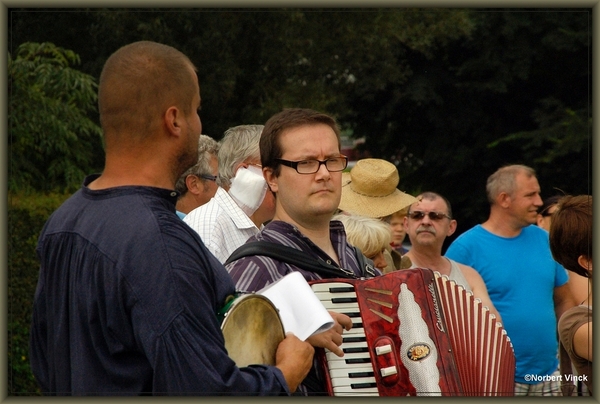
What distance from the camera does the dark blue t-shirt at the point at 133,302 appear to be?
7.12 ft

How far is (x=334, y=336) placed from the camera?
2.87m

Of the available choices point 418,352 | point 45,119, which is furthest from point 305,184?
point 45,119

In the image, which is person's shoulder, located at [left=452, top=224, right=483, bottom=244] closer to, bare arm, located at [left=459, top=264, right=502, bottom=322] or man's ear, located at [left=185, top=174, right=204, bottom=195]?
bare arm, located at [left=459, top=264, right=502, bottom=322]

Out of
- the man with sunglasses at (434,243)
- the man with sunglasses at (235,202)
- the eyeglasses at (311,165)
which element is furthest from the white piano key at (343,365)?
the man with sunglasses at (434,243)

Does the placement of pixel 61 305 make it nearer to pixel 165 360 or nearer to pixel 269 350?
pixel 165 360

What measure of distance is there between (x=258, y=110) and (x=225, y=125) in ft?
2.25

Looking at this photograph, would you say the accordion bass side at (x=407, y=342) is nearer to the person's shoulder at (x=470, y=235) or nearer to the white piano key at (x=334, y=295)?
the white piano key at (x=334, y=295)

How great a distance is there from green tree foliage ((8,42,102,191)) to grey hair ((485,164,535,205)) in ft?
15.6

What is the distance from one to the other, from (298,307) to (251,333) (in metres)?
0.21

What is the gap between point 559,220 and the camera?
3.82 m

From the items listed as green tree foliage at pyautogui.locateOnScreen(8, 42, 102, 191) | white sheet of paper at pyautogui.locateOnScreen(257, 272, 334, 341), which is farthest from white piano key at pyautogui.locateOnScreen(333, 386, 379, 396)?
green tree foliage at pyautogui.locateOnScreen(8, 42, 102, 191)

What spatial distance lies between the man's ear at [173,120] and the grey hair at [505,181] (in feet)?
16.3

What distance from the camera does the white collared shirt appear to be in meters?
4.45

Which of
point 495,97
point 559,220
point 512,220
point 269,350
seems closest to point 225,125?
point 495,97
